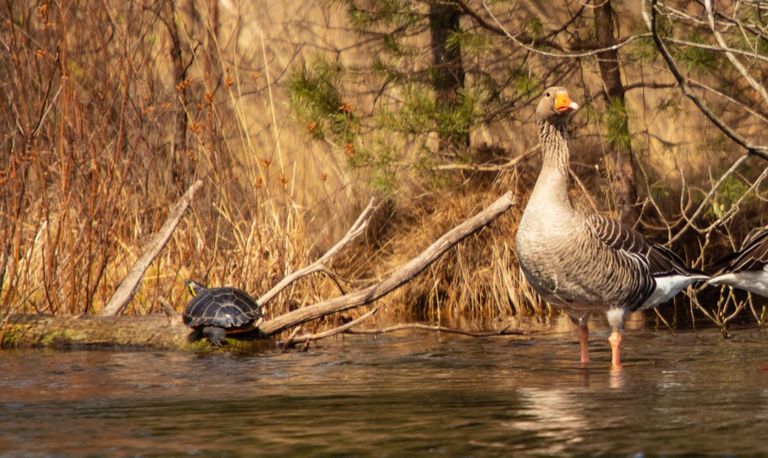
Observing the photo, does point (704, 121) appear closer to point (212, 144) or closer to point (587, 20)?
point (587, 20)

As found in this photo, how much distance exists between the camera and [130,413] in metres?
6.91

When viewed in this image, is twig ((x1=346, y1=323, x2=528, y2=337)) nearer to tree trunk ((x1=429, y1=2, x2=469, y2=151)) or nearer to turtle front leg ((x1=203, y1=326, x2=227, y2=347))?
turtle front leg ((x1=203, y1=326, x2=227, y2=347))

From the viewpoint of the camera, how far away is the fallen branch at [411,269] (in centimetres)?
912

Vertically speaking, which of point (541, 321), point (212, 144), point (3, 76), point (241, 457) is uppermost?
point (3, 76)

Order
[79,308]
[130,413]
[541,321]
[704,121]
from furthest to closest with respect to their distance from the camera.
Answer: [704,121]
[541,321]
[79,308]
[130,413]

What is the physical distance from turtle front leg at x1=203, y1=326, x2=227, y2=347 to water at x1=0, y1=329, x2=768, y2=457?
0.43 ft

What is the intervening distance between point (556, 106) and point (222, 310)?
2.86m

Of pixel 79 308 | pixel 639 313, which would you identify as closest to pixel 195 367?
pixel 79 308

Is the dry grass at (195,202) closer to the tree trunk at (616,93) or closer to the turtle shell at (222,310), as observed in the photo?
the tree trunk at (616,93)

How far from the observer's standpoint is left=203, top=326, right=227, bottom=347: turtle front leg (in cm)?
980

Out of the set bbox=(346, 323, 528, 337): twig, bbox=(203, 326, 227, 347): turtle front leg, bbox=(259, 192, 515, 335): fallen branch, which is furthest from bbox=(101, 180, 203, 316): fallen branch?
bbox=(346, 323, 528, 337): twig

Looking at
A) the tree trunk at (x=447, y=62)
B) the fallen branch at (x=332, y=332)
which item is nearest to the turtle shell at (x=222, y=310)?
the fallen branch at (x=332, y=332)

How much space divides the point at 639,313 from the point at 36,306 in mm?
6127

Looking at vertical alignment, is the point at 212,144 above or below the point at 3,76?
below
